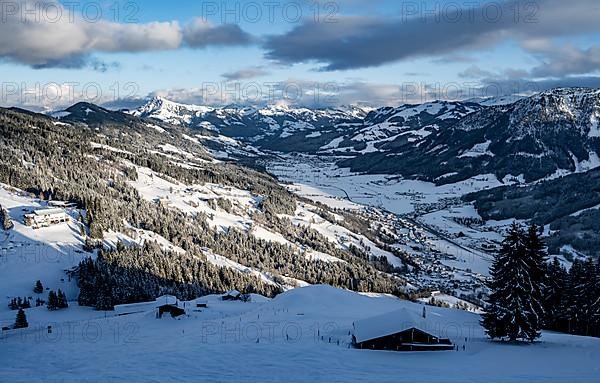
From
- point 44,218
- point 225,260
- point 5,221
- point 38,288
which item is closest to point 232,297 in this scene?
point 38,288

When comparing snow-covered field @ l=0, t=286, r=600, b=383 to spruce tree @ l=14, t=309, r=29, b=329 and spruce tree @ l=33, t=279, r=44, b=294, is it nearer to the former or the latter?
spruce tree @ l=14, t=309, r=29, b=329

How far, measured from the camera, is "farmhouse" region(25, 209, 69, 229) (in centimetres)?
9894

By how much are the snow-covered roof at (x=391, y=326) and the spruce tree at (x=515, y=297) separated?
17.0ft

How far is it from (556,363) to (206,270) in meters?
72.7

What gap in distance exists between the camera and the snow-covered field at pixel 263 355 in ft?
104

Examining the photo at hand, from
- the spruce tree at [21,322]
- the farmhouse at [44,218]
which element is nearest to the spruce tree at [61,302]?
the spruce tree at [21,322]

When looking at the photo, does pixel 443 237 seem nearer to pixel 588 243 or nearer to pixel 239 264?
pixel 588 243

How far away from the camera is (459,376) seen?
31734mm

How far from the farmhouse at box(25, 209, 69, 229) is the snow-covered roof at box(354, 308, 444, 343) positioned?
78.5 meters

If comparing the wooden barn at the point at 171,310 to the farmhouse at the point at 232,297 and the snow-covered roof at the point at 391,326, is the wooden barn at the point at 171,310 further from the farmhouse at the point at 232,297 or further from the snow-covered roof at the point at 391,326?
the snow-covered roof at the point at 391,326

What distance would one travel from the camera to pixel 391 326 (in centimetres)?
4125

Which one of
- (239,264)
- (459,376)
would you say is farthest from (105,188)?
(459,376)

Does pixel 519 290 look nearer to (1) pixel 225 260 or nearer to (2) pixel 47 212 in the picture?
(1) pixel 225 260

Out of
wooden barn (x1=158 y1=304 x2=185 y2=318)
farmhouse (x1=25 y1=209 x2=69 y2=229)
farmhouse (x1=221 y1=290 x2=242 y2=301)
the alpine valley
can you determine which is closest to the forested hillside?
the alpine valley
